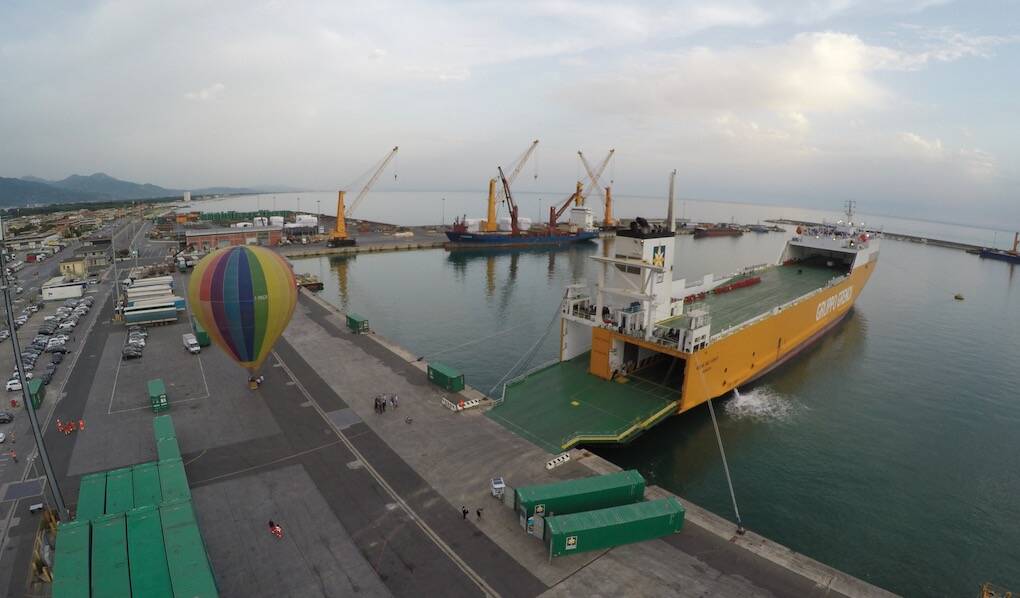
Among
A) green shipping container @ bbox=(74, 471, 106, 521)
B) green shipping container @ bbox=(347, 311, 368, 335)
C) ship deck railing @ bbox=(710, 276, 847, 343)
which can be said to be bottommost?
green shipping container @ bbox=(74, 471, 106, 521)

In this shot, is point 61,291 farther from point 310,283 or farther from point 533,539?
point 533,539

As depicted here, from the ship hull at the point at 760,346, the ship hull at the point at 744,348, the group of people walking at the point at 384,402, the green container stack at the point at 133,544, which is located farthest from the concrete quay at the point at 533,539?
the ship hull at the point at 760,346

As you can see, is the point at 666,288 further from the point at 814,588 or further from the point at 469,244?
the point at 469,244

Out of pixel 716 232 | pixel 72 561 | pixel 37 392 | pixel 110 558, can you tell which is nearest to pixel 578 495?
pixel 110 558

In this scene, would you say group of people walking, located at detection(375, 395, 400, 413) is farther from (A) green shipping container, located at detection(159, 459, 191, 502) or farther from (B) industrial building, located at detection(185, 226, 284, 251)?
(B) industrial building, located at detection(185, 226, 284, 251)

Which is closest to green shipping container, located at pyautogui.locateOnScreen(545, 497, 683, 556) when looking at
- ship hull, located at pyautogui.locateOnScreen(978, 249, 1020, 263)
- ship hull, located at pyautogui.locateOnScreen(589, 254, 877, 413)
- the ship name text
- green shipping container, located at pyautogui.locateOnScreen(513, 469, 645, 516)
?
green shipping container, located at pyautogui.locateOnScreen(513, 469, 645, 516)

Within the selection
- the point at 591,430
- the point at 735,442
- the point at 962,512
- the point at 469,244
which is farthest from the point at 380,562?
the point at 469,244
